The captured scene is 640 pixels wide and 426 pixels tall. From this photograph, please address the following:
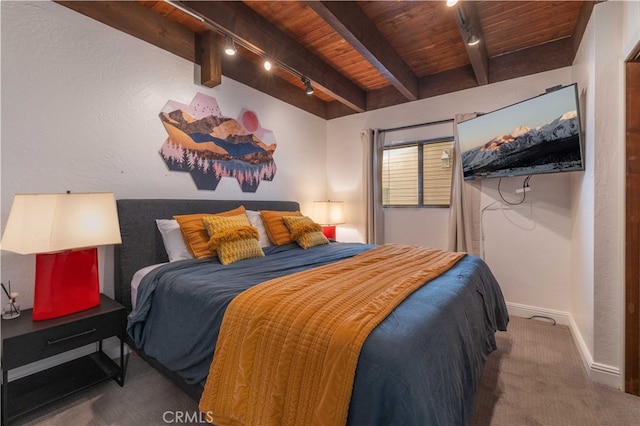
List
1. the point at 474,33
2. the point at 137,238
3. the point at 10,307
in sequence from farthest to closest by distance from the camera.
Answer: the point at 474,33, the point at 137,238, the point at 10,307

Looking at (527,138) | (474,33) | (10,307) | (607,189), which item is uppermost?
(474,33)

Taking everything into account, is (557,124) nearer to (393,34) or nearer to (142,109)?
(393,34)

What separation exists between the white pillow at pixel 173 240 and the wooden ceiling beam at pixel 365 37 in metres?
1.97

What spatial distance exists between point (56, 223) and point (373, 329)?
6.00 ft

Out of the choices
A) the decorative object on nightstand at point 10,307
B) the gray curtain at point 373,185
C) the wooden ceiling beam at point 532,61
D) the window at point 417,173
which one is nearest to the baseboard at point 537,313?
the window at point 417,173

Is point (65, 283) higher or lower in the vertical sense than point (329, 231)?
lower

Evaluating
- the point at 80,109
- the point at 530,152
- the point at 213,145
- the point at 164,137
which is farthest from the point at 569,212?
the point at 80,109

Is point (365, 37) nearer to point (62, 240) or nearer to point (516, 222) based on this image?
point (516, 222)

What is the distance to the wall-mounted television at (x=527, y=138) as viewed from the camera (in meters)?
2.26

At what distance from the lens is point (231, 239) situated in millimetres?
2264

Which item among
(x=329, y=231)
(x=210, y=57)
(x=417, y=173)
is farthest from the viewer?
(x=329, y=231)

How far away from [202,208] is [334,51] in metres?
2.17

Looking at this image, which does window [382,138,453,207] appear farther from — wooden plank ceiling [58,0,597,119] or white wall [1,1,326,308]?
white wall [1,1,326,308]

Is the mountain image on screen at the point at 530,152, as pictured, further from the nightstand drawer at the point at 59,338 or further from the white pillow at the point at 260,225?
the nightstand drawer at the point at 59,338
